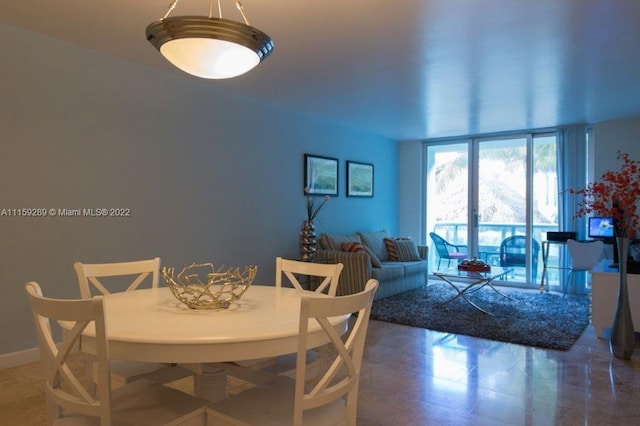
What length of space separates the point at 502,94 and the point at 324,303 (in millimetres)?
4138

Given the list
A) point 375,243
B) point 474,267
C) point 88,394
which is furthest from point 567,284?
point 88,394

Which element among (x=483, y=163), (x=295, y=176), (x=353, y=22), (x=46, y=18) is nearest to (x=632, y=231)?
(x=353, y=22)

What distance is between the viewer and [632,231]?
3348 mm

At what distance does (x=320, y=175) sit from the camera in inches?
232

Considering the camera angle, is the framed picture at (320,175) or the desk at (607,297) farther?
the framed picture at (320,175)

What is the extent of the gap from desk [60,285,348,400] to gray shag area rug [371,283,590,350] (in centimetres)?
286

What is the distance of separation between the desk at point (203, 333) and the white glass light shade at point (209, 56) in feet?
3.55

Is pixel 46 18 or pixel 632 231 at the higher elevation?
pixel 46 18

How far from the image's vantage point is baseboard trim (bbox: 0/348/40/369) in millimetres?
3113

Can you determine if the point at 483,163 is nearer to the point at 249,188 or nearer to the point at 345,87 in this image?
the point at 345,87

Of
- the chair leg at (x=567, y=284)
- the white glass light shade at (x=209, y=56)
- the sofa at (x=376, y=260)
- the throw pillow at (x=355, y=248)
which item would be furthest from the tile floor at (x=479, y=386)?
the chair leg at (x=567, y=284)

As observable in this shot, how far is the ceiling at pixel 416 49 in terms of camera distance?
2734mm

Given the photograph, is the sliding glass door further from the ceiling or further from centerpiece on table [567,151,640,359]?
centerpiece on table [567,151,640,359]

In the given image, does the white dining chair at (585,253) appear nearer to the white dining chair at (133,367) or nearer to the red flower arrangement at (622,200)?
the red flower arrangement at (622,200)
